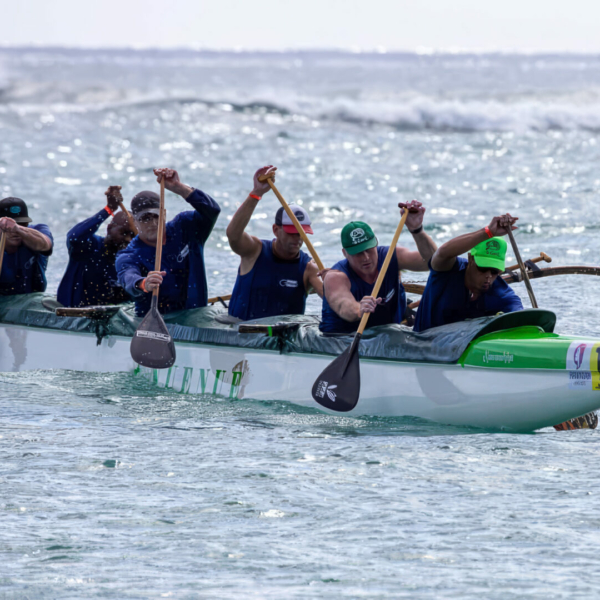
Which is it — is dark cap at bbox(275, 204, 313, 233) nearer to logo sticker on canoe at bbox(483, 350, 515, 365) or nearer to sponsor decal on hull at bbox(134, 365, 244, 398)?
sponsor decal on hull at bbox(134, 365, 244, 398)

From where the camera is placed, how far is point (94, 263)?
8.71 metres

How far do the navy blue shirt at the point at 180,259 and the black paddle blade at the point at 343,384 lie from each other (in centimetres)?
188

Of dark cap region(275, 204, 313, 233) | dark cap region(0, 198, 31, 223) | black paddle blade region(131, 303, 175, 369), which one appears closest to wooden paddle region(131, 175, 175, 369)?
black paddle blade region(131, 303, 175, 369)

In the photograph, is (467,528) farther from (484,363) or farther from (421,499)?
(484,363)


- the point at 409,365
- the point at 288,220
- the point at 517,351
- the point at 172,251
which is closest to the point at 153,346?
the point at 172,251

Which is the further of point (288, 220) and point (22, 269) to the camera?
point (22, 269)

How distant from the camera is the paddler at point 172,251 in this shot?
7.63m

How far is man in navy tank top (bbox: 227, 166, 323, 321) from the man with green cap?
1.20 meters

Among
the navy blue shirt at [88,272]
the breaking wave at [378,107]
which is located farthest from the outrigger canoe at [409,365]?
the breaking wave at [378,107]

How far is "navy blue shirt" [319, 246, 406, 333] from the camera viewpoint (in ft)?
22.0

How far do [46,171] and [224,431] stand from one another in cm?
2460

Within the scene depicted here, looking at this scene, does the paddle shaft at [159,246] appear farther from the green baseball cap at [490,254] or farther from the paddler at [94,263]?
the green baseball cap at [490,254]

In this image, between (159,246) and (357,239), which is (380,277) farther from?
(159,246)

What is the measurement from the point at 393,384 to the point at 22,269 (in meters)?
4.13
